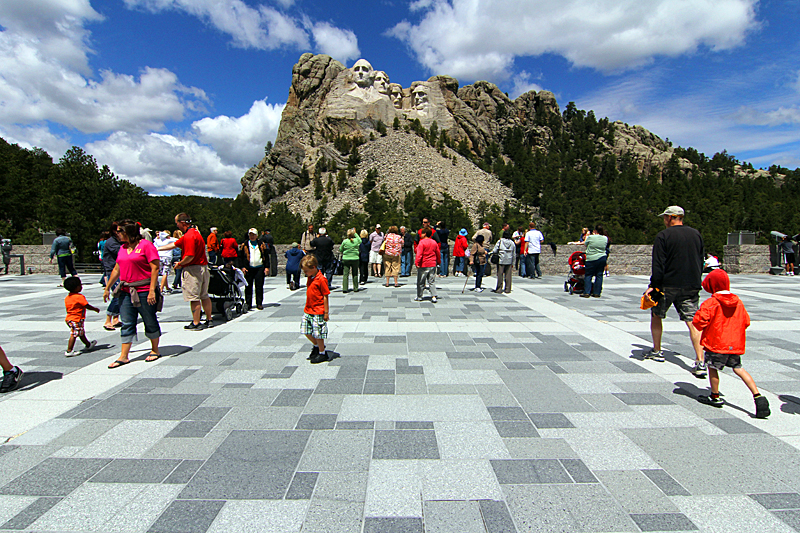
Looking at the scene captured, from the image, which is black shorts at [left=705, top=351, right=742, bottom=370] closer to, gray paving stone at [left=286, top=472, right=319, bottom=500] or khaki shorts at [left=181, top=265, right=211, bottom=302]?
gray paving stone at [left=286, top=472, right=319, bottom=500]

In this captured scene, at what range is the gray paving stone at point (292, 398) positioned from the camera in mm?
3771

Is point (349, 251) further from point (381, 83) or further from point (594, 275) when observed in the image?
point (381, 83)

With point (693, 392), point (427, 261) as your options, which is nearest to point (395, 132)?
point (427, 261)

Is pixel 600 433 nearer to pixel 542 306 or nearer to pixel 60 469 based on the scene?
pixel 60 469

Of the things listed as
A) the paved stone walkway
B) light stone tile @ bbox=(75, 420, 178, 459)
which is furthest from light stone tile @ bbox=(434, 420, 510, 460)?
light stone tile @ bbox=(75, 420, 178, 459)

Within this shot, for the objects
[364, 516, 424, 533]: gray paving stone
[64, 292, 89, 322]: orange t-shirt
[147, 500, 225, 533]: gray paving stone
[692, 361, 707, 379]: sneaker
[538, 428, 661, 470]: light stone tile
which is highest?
[64, 292, 89, 322]: orange t-shirt

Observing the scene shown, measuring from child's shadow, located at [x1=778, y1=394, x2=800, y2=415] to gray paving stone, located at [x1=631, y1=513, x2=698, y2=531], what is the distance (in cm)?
225

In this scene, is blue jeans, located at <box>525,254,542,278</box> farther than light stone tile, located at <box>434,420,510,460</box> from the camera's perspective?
Yes

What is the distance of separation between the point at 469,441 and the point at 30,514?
264 centimetres

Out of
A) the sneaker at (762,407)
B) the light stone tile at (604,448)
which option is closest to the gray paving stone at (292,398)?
the light stone tile at (604,448)

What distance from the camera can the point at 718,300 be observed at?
11.8 ft

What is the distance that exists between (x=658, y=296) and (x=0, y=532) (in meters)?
5.82

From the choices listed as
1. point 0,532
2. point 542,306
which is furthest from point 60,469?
point 542,306

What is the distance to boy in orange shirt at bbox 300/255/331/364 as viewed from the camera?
486 centimetres
